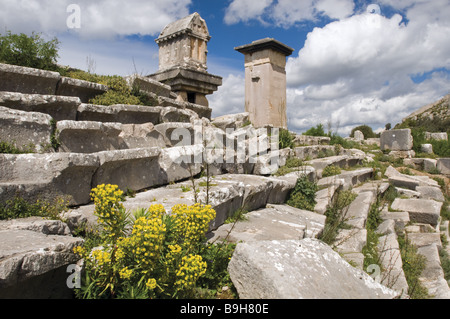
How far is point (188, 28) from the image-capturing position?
26.3 feet

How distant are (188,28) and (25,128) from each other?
18.4 ft

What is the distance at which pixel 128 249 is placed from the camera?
2.16m

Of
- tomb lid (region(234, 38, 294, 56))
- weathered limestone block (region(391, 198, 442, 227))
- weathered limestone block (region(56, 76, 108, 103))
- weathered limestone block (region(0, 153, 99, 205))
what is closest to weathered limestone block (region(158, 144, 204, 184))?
weathered limestone block (region(0, 153, 99, 205))

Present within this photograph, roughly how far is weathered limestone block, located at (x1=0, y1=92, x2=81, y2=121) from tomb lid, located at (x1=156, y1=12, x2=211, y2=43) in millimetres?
4680

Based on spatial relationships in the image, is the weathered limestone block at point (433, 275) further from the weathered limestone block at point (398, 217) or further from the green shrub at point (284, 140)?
the green shrub at point (284, 140)

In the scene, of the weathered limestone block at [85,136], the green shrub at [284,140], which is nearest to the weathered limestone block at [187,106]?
the weathered limestone block at [85,136]

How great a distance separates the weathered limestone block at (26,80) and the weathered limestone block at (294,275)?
Result: 359 cm

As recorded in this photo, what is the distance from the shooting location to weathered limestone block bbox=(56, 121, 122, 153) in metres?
3.67

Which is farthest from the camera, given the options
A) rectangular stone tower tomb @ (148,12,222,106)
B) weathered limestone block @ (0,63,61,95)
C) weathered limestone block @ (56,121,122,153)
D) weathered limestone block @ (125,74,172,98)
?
rectangular stone tower tomb @ (148,12,222,106)

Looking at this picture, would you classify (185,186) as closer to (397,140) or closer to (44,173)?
(44,173)

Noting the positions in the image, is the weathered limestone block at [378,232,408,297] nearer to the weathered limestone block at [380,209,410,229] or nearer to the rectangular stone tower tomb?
the weathered limestone block at [380,209,410,229]

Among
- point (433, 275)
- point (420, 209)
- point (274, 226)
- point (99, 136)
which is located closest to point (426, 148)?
point (420, 209)
